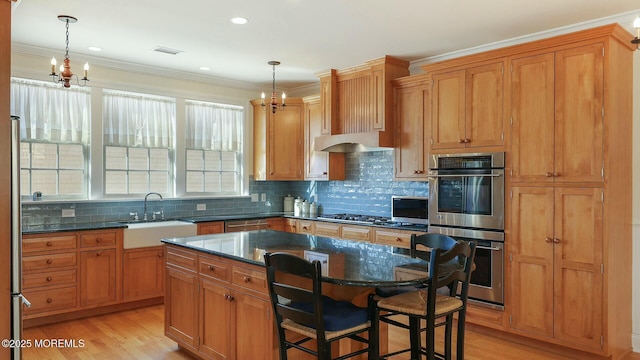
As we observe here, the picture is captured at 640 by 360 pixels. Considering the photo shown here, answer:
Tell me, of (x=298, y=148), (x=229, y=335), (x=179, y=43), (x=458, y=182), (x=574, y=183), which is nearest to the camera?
(x=229, y=335)

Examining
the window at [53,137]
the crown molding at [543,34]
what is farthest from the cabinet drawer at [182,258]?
the crown molding at [543,34]

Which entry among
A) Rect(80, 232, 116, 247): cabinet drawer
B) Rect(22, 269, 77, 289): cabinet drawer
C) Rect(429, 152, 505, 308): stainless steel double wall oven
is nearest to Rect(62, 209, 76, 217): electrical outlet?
Rect(80, 232, 116, 247): cabinet drawer

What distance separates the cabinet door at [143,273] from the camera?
4.88m

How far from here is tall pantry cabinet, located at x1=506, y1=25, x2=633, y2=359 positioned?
3.46 metres

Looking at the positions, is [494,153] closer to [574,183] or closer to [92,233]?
[574,183]

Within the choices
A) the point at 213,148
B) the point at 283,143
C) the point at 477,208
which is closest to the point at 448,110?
the point at 477,208

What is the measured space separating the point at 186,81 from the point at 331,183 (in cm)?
243

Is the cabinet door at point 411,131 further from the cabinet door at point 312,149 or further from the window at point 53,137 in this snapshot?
the window at point 53,137

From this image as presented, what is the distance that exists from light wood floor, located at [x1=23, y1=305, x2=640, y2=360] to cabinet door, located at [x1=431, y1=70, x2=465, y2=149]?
5.98 feet

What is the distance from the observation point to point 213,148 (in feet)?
20.8

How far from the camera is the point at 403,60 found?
5262 mm

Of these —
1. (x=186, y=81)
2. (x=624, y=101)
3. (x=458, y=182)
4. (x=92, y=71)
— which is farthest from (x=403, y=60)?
(x=92, y=71)

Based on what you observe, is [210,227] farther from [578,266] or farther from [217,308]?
[578,266]

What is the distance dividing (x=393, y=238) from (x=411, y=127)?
4.10 ft
